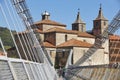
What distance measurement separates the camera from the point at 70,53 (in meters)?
94.5

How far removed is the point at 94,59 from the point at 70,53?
7203 mm

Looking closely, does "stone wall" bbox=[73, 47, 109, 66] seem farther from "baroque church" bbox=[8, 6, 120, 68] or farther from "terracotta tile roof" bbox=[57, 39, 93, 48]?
"terracotta tile roof" bbox=[57, 39, 93, 48]

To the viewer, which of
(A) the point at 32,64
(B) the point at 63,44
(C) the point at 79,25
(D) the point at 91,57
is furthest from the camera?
(C) the point at 79,25

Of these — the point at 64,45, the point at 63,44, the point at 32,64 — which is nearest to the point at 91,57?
the point at 64,45

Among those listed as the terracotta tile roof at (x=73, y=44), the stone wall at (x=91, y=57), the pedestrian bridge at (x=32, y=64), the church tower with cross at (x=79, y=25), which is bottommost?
the stone wall at (x=91, y=57)

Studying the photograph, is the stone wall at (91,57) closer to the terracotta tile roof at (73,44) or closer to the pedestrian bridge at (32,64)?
the terracotta tile roof at (73,44)

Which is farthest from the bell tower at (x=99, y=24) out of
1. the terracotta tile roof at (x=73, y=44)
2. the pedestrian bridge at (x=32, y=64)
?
the pedestrian bridge at (x=32, y=64)

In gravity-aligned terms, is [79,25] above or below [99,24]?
below

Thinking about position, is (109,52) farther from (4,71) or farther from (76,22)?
(4,71)

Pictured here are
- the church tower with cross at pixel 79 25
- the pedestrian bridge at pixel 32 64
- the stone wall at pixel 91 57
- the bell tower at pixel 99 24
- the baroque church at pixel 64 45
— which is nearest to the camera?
the pedestrian bridge at pixel 32 64

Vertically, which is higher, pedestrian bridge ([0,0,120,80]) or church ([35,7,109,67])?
pedestrian bridge ([0,0,120,80])

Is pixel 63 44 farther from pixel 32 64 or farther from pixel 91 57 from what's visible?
pixel 32 64

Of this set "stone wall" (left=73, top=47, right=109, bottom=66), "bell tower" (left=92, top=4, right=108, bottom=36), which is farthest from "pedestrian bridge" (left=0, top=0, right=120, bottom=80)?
"bell tower" (left=92, top=4, right=108, bottom=36)

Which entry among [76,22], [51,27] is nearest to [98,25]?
[76,22]
